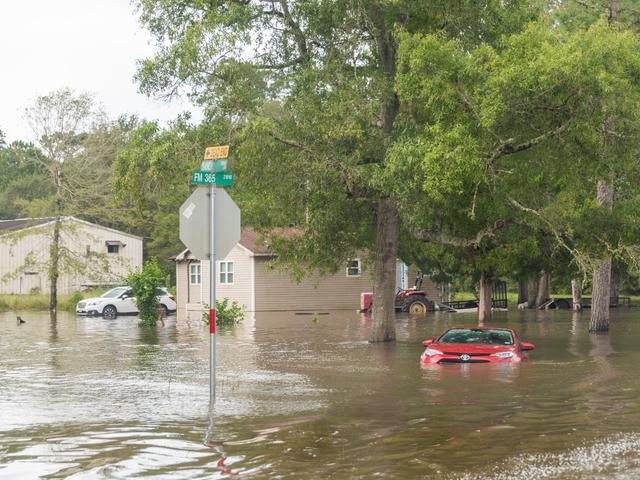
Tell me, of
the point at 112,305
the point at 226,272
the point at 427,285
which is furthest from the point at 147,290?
the point at 427,285

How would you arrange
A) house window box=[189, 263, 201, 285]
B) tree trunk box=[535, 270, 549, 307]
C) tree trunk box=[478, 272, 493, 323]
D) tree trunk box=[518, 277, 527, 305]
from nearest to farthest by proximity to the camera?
tree trunk box=[478, 272, 493, 323] → house window box=[189, 263, 201, 285] → tree trunk box=[535, 270, 549, 307] → tree trunk box=[518, 277, 527, 305]

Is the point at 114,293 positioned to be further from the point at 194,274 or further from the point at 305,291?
the point at 305,291

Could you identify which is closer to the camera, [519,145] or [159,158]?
[519,145]

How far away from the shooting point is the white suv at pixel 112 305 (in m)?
48.4

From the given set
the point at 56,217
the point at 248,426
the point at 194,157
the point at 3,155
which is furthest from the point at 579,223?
the point at 3,155

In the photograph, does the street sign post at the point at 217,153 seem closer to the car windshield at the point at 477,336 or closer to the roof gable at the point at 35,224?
the car windshield at the point at 477,336

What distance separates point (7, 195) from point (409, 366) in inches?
3135

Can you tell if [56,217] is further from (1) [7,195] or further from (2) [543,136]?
(1) [7,195]

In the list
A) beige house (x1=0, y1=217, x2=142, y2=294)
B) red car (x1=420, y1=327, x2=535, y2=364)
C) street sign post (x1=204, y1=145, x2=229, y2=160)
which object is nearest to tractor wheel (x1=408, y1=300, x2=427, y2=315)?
beige house (x1=0, y1=217, x2=142, y2=294)

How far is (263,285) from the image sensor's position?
169 feet

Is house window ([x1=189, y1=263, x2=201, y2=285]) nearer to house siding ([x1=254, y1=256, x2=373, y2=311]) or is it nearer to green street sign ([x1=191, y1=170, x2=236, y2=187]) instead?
house siding ([x1=254, y1=256, x2=373, y2=311])

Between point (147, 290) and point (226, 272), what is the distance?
16.1 metres

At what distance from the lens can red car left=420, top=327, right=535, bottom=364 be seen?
19.0 meters

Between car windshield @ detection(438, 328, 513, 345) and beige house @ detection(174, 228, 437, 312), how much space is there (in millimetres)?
29844
